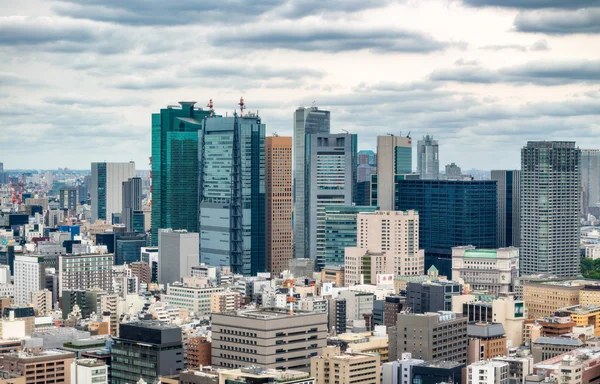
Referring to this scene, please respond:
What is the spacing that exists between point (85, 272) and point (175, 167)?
1129 inches

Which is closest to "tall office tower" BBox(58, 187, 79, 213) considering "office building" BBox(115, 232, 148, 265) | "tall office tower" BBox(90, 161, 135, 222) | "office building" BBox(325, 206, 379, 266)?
"tall office tower" BBox(90, 161, 135, 222)

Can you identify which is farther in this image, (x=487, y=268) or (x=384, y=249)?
(x=384, y=249)

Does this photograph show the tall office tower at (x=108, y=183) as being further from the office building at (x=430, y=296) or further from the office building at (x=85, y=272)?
the office building at (x=430, y=296)

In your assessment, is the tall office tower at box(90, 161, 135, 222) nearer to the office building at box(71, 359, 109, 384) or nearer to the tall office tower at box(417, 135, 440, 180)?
the tall office tower at box(417, 135, 440, 180)

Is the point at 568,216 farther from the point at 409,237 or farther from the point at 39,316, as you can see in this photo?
the point at 39,316

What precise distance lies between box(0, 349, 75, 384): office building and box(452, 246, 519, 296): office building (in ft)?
122

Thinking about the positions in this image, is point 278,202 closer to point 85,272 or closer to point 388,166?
point 388,166

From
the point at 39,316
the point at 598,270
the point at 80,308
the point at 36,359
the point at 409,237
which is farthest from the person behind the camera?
the point at 598,270

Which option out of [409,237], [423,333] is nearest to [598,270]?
[409,237]

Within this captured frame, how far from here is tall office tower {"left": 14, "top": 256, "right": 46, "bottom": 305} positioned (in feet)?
278

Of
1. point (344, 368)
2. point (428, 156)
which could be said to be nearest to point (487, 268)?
point (344, 368)

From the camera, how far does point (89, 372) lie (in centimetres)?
5103

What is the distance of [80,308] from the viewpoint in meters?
76.7

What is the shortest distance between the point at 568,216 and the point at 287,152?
85.1 ft
